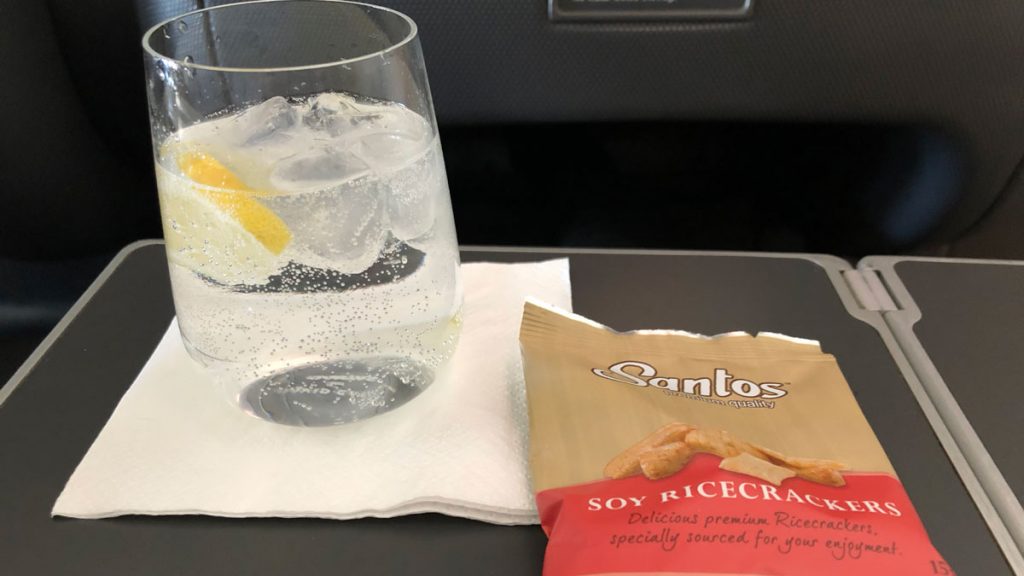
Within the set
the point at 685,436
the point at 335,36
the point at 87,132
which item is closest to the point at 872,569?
the point at 685,436

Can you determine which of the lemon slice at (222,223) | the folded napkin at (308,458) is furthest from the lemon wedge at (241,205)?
the folded napkin at (308,458)

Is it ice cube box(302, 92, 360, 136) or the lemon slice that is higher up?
ice cube box(302, 92, 360, 136)

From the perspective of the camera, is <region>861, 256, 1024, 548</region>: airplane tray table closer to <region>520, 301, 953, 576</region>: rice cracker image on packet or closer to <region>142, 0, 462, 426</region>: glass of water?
<region>520, 301, 953, 576</region>: rice cracker image on packet

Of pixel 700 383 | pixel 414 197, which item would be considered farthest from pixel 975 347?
pixel 414 197

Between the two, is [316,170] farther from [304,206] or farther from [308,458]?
[308,458]

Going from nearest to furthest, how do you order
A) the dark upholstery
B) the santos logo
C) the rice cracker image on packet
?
the rice cracker image on packet → the santos logo → the dark upholstery

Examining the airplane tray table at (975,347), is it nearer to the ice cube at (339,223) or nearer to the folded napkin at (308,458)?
the folded napkin at (308,458)

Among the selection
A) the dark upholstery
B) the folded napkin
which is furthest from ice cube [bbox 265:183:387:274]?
the dark upholstery
